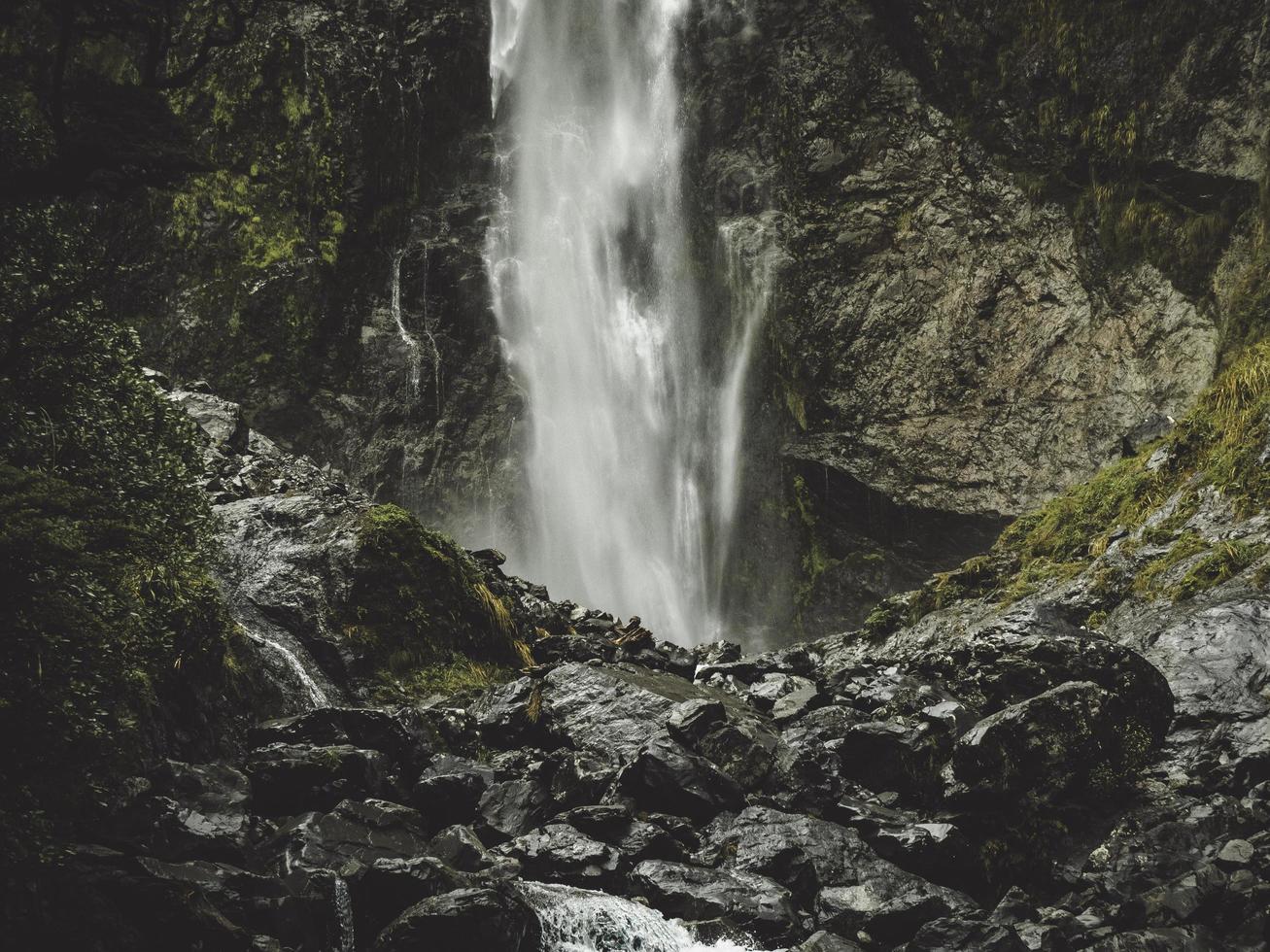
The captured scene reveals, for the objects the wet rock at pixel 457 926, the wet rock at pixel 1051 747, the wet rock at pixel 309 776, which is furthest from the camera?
the wet rock at pixel 1051 747

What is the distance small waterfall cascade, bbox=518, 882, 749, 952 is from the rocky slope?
0.02 metres

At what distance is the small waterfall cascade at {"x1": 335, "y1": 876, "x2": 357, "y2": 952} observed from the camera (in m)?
6.85

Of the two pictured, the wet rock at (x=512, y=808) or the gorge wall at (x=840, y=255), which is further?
the gorge wall at (x=840, y=255)

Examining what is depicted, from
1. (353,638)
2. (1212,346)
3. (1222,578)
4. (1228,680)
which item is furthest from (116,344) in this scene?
A: (1212,346)

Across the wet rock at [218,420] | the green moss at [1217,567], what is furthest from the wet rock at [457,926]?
the wet rock at [218,420]

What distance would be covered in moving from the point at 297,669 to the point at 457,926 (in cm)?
630

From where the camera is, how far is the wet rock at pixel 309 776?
333 inches

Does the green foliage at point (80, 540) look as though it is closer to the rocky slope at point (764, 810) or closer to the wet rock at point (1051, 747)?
the rocky slope at point (764, 810)

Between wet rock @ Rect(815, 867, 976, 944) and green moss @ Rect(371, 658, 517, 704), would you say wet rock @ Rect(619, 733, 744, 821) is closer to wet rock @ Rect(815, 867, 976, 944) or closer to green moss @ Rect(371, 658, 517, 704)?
wet rock @ Rect(815, 867, 976, 944)

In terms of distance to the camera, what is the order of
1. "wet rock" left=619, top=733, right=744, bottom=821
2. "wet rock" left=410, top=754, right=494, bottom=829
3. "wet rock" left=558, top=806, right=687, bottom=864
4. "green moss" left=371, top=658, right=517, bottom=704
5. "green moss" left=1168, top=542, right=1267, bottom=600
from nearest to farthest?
"wet rock" left=558, top=806, right=687, bottom=864, "wet rock" left=410, top=754, right=494, bottom=829, "wet rock" left=619, top=733, right=744, bottom=821, "green moss" left=1168, top=542, right=1267, bottom=600, "green moss" left=371, top=658, right=517, bottom=704

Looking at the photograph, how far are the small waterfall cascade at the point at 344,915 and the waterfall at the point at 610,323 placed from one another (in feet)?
67.8

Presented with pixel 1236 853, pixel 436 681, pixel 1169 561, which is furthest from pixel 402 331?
pixel 1236 853

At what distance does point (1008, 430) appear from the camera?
86.2 ft

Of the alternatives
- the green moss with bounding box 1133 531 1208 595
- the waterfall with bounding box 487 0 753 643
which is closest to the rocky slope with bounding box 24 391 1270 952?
the green moss with bounding box 1133 531 1208 595
